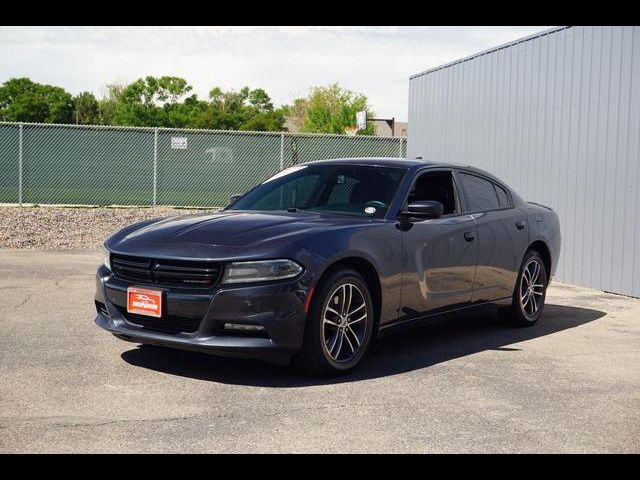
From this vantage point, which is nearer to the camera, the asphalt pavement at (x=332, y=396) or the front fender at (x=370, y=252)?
the asphalt pavement at (x=332, y=396)

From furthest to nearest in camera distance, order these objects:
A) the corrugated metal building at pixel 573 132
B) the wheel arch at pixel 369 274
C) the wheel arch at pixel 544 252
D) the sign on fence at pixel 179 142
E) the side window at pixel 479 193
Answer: the sign on fence at pixel 179 142 → the corrugated metal building at pixel 573 132 → the wheel arch at pixel 544 252 → the side window at pixel 479 193 → the wheel arch at pixel 369 274

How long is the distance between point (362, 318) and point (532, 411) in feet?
4.59

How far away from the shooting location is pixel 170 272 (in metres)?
5.78

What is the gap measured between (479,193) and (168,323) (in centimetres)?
334

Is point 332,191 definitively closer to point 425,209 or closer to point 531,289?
point 425,209

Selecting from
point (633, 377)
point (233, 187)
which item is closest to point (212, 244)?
point (633, 377)

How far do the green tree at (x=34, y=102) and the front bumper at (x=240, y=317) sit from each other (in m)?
83.2

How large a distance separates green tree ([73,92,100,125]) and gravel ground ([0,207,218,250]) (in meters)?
70.6

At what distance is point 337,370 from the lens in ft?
19.8

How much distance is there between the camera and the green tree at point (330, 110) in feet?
177

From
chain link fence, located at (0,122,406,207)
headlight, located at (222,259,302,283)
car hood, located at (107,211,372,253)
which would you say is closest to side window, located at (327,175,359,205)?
car hood, located at (107,211,372,253)

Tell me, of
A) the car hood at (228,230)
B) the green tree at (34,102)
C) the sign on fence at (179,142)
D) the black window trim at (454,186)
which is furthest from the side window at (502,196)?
the green tree at (34,102)

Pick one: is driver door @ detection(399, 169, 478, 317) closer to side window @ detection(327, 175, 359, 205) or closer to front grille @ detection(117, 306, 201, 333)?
side window @ detection(327, 175, 359, 205)

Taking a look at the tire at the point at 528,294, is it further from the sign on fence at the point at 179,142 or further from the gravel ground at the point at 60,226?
the sign on fence at the point at 179,142
